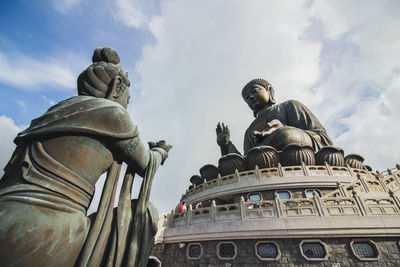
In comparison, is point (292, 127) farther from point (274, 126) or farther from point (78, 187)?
point (78, 187)

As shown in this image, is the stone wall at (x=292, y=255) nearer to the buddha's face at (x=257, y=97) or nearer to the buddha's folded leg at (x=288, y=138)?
the buddha's folded leg at (x=288, y=138)

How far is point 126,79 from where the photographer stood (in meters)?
2.54

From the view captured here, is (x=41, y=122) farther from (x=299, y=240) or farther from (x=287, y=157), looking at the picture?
(x=287, y=157)

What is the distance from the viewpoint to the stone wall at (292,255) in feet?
20.3

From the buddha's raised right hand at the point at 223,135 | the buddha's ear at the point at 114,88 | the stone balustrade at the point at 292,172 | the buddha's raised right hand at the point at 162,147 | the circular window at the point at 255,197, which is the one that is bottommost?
the buddha's raised right hand at the point at 162,147

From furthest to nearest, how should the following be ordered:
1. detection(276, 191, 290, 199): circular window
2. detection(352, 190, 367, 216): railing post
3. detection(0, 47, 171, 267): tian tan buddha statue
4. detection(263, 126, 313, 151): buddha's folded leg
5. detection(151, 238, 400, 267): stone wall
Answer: detection(263, 126, 313, 151): buddha's folded leg
detection(276, 191, 290, 199): circular window
detection(352, 190, 367, 216): railing post
detection(151, 238, 400, 267): stone wall
detection(0, 47, 171, 267): tian tan buddha statue

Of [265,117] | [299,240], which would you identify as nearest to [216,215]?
[299,240]

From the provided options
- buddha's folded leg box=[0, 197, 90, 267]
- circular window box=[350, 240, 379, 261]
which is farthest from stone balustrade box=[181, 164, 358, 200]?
buddha's folded leg box=[0, 197, 90, 267]

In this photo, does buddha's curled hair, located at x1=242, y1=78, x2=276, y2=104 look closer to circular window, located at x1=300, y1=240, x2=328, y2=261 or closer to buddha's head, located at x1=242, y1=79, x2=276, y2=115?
buddha's head, located at x1=242, y1=79, x2=276, y2=115

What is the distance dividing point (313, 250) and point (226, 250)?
2.93 meters

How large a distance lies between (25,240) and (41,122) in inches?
38.5

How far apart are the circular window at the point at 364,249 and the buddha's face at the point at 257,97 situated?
56.4ft

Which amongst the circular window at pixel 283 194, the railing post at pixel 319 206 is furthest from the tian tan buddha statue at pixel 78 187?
the circular window at pixel 283 194

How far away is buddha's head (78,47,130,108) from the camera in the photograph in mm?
2314
